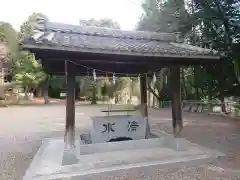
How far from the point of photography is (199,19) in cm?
989

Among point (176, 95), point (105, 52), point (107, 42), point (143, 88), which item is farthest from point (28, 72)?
point (105, 52)

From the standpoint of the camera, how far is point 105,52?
16.6 feet

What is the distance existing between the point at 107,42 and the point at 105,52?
1085 mm

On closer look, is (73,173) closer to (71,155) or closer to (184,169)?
(71,155)

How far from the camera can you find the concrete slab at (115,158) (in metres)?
5.06

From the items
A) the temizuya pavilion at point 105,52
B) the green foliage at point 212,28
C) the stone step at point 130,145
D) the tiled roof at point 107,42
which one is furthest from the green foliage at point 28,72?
the stone step at point 130,145

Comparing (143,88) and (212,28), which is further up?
(212,28)

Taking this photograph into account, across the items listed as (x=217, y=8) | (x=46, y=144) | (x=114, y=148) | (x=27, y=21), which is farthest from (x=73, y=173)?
(x=27, y=21)

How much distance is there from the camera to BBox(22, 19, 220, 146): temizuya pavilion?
4.89 meters

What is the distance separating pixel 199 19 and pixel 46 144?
7.48 metres

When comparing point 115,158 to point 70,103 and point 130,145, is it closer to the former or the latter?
point 130,145

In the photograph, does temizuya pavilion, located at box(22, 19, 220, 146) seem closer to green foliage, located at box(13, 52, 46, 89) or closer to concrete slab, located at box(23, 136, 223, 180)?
concrete slab, located at box(23, 136, 223, 180)

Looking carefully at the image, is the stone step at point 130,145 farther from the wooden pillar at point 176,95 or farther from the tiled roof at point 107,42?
the tiled roof at point 107,42

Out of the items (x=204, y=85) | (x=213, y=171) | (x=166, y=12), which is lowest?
(x=213, y=171)
